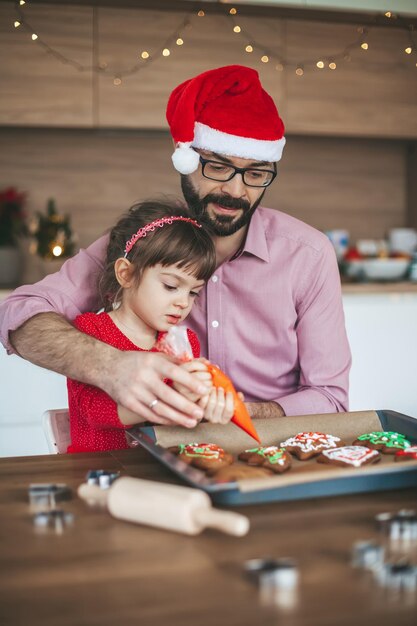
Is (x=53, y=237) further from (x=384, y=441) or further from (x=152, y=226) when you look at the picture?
(x=384, y=441)

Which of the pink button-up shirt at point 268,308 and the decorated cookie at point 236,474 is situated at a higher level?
the pink button-up shirt at point 268,308

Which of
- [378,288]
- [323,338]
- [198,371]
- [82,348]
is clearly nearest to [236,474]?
[198,371]

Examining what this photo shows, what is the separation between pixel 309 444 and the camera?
111 cm

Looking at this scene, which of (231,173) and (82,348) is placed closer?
(82,348)

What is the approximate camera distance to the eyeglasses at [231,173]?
174cm

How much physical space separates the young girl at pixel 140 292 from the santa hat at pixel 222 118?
0.17 meters

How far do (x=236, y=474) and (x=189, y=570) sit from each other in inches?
9.1

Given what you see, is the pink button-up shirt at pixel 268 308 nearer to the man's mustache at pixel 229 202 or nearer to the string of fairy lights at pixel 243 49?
the man's mustache at pixel 229 202

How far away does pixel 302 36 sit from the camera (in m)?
3.48

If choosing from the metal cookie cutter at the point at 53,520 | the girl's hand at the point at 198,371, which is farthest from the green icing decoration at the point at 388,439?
the metal cookie cutter at the point at 53,520

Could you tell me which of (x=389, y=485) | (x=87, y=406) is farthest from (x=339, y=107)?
(x=389, y=485)

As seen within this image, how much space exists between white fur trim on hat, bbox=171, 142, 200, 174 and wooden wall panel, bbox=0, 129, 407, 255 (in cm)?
161

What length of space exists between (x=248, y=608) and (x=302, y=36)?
321 cm

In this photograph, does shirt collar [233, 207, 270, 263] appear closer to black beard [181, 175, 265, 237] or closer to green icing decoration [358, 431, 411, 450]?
A: black beard [181, 175, 265, 237]
